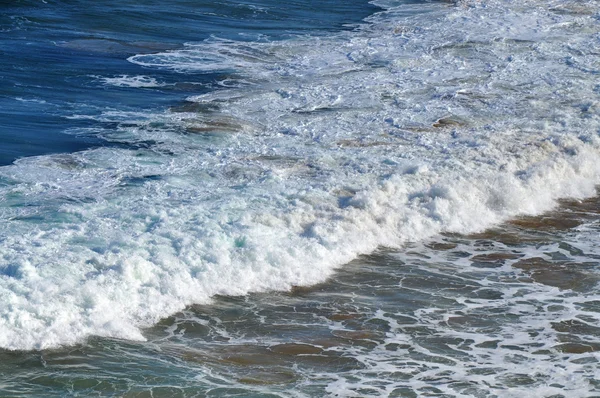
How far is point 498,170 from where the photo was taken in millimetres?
12367

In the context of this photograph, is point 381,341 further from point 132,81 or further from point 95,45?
point 95,45

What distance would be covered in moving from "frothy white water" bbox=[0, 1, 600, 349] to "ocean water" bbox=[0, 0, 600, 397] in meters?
0.03

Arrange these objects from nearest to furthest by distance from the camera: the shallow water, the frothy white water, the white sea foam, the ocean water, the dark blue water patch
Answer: the shallow water < the ocean water < the frothy white water < the dark blue water patch < the white sea foam

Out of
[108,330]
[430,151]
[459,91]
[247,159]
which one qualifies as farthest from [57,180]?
[459,91]

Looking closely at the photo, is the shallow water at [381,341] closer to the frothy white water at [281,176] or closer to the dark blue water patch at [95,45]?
the frothy white water at [281,176]

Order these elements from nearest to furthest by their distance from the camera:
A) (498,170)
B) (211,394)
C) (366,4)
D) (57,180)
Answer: (211,394), (57,180), (498,170), (366,4)

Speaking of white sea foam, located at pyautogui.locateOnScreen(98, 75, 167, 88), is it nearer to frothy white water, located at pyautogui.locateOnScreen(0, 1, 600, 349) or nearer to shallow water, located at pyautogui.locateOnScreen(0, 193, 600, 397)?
frothy white water, located at pyautogui.locateOnScreen(0, 1, 600, 349)

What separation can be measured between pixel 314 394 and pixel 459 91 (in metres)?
9.63

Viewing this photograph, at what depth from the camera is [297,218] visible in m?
10.6

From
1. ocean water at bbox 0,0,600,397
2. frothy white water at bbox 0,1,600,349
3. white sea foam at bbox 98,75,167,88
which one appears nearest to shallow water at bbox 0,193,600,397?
ocean water at bbox 0,0,600,397

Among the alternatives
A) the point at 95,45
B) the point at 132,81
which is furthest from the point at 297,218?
the point at 95,45

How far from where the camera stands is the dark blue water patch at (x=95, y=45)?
13938mm

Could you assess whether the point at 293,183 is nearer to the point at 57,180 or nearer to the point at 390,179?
the point at 390,179

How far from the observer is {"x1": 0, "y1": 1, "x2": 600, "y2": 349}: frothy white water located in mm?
9016
